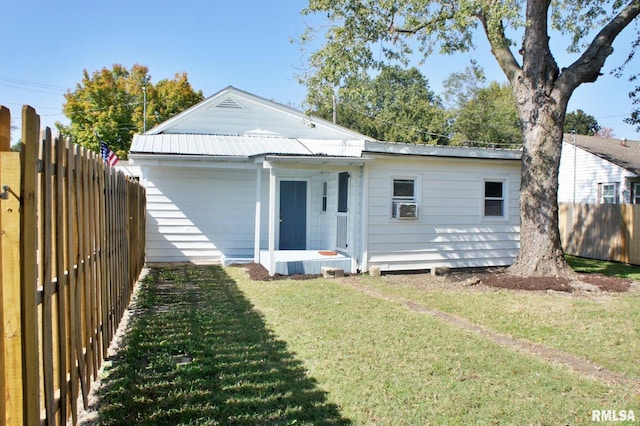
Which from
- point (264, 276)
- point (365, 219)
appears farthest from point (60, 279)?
point (365, 219)

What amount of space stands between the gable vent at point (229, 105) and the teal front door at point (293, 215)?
338 centimetres

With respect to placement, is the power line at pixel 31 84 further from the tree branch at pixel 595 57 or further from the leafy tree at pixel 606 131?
the leafy tree at pixel 606 131

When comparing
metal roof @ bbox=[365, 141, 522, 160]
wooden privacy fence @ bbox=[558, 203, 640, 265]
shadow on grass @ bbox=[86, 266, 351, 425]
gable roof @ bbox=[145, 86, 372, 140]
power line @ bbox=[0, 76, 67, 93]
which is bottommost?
shadow on grass @ bbox=[86, 266, 351, 425]

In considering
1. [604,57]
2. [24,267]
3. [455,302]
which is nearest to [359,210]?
[455,302]

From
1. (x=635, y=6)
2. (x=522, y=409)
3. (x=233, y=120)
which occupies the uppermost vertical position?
(x=635, y=6)

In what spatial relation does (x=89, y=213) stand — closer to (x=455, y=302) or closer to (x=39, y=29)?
(x=455, y=302)

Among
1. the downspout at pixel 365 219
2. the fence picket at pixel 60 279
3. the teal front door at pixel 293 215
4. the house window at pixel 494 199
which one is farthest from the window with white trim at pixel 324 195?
the fence picket at pixel 60 279

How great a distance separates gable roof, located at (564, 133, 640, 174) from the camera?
21875mm

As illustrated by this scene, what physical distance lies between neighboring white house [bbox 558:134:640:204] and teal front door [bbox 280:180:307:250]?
51.8 ft

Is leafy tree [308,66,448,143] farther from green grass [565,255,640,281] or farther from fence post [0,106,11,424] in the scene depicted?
fence post [0,106,11,424]

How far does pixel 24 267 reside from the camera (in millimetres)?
2105

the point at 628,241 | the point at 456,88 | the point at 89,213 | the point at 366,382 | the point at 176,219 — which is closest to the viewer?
the point at 89,213

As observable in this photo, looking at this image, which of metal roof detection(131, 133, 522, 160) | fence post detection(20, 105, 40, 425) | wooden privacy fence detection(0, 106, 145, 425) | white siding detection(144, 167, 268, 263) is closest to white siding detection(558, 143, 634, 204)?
metal roof detection(131, 133, 522, 160)

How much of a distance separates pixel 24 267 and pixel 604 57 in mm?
11977
